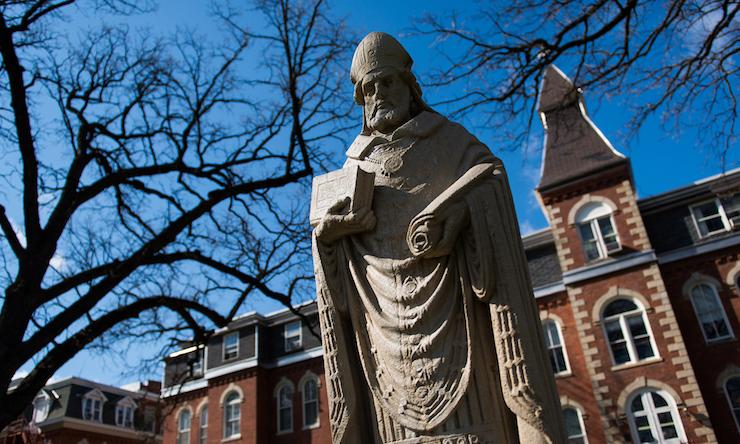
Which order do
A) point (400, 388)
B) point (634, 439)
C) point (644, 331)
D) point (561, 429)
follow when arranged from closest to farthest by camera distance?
point (561, 429) → point (400, 388) → point (634, 439) → point (644, 331)

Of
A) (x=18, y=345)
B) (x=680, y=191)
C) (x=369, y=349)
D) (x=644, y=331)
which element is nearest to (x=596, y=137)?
(x=680, y=191)

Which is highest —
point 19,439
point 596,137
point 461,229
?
point 596,137

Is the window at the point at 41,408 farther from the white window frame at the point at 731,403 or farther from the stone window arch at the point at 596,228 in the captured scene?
the white window frame at the point at 731,403

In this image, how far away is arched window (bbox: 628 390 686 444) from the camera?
20219 mm

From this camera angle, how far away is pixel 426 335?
10.8 feet

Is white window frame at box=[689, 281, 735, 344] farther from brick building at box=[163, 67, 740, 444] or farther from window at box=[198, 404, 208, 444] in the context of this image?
window at box=[198, 404, 208, 444]

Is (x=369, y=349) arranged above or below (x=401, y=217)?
below

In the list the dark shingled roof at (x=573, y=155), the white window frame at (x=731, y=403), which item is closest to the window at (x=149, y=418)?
the dark shingled roof at (x=573, y=155)

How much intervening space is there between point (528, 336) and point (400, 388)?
75cm

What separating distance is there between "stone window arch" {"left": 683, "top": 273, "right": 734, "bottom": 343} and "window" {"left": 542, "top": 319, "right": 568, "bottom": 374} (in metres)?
4.99

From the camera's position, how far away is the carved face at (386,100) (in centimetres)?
397

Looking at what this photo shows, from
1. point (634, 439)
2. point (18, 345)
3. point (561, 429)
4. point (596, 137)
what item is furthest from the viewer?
point (596, 137)

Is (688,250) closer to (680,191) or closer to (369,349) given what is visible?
(680,191)

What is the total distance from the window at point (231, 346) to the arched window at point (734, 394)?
924 inches
